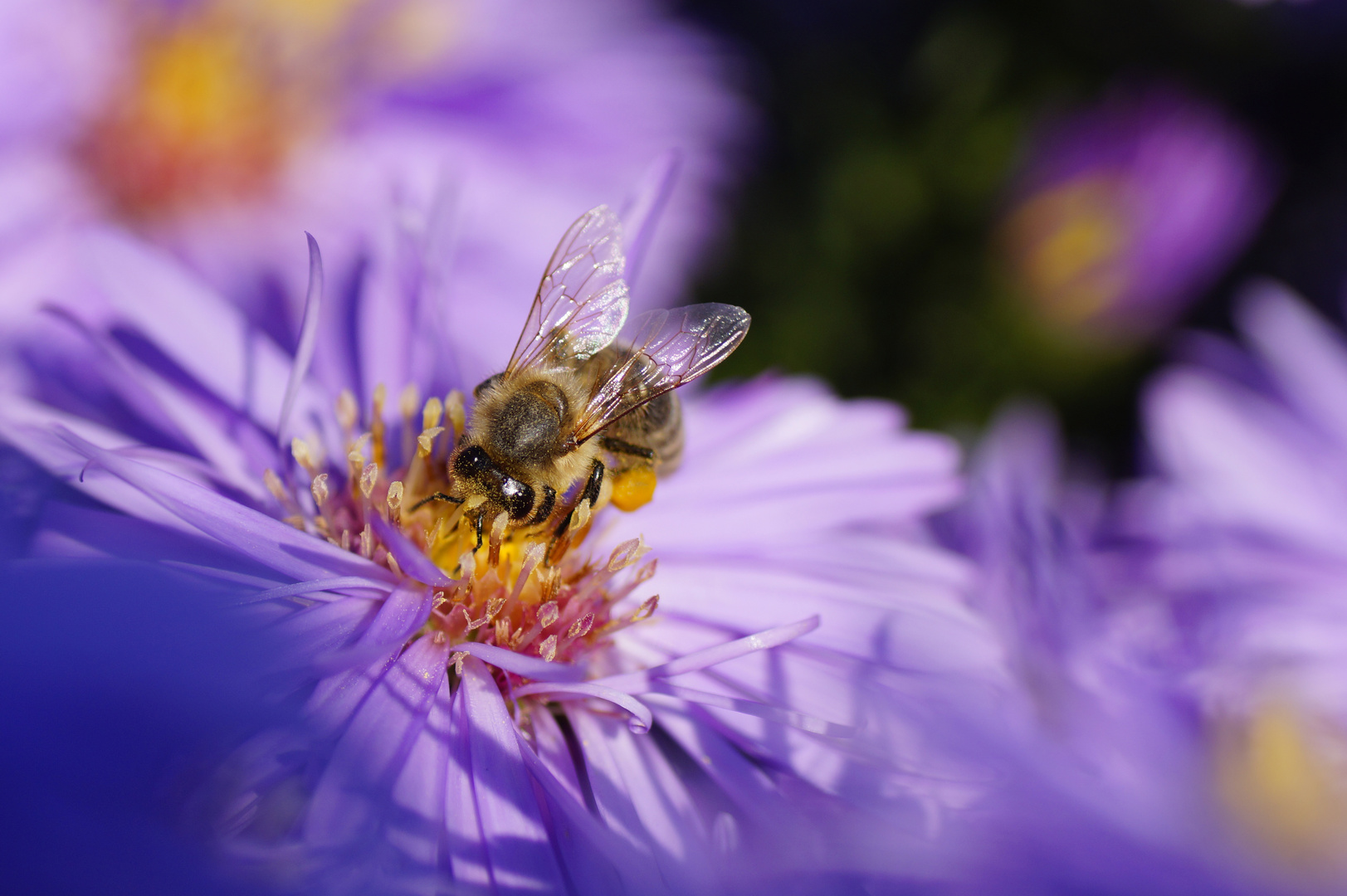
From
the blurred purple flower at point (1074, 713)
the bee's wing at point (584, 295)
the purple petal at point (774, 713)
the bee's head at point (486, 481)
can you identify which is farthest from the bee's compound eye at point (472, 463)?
the blurred purple flower at point (1074, 713)

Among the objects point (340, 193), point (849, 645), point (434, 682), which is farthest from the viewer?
point (340, 193)

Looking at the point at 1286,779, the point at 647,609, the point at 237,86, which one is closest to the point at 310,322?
the point at 647,609

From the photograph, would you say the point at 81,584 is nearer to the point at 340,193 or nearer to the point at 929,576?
the point at 929,576

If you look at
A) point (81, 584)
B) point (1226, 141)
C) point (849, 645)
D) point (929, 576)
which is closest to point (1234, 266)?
point (1226, 141)

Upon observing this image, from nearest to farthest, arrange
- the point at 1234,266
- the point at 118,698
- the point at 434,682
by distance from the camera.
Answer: the point at 118,698 → the point at 434,682 → the point at 1234,266

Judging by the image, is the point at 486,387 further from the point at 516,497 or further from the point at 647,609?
the point at 647,609

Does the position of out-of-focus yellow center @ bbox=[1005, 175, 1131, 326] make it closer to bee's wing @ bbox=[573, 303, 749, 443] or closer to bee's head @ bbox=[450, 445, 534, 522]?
bee's wing @ bbox=[573, 303, 749, 443]

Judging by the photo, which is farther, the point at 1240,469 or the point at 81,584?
the point at 1240,469

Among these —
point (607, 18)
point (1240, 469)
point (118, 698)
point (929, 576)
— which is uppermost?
point (607, 18)

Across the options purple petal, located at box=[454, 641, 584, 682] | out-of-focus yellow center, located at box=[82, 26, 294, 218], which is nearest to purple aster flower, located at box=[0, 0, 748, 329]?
out-of-focus yellow center, located at box=[82, 26, 294, 218]
